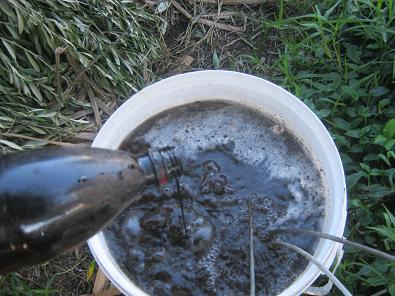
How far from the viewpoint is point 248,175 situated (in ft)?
4.06

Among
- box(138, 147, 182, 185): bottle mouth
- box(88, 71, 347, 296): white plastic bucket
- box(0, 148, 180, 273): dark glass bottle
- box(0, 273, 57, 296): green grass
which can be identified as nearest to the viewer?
box(0, 148, 180, 273): dark glass bottle

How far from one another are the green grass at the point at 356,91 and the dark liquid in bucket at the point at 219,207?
0.79 ft

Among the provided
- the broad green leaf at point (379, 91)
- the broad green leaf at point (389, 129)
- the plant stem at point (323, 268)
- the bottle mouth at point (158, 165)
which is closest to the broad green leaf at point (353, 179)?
the broad green leaf at point (389, 129)

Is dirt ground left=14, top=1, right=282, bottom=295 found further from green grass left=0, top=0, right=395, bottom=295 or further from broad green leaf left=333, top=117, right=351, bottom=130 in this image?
broad green leaf left=333, top=117, right=351, bottom=130

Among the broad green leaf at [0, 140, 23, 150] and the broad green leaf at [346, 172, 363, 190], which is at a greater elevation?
the broad green leaf at [0, 140, 23, 150]

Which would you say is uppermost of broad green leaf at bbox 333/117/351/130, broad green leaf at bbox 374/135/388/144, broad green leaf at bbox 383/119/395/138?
broad green leaf at bbox 383/119/395/138

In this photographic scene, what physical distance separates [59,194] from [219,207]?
43 centimetres

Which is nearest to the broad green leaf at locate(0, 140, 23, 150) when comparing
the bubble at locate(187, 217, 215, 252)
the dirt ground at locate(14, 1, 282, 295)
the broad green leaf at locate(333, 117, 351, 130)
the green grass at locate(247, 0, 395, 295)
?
the dirt ground at locate(14, 1, 282, 295)

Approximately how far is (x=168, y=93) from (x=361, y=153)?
58 centimetres

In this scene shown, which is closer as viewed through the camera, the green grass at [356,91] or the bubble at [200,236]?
the bubble at [200,236]

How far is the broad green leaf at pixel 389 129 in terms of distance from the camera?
1.40m

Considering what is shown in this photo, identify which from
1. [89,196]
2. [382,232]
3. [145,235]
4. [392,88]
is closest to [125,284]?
[145,235]

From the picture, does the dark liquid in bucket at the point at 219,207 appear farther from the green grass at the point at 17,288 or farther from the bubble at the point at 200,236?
the green grass at the point at 17,288

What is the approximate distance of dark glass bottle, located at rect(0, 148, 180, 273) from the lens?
84cm
